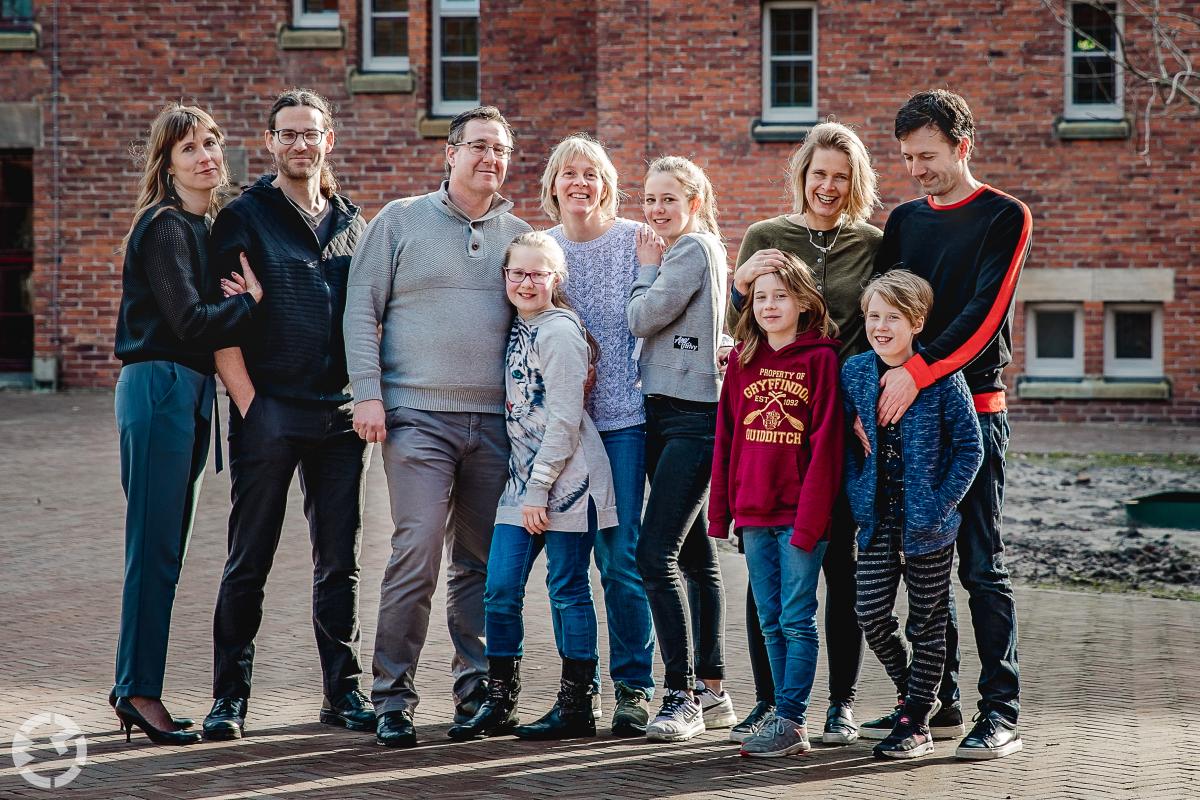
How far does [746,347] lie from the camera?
5145 millimetres

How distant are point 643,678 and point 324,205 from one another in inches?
80.7

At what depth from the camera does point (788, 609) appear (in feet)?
16.4

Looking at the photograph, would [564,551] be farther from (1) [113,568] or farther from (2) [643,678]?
(1) [113,568]

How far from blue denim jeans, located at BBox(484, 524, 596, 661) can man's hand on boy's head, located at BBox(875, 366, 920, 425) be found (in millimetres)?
1109

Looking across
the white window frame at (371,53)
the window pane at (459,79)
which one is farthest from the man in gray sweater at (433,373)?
the white window frame at (371,53)

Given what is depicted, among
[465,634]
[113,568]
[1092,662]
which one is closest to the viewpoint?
[465,634]

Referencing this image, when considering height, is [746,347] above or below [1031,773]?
above

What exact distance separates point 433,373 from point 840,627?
1.64 m

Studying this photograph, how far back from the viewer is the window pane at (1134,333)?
16.2m

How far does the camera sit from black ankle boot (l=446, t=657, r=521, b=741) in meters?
5.16

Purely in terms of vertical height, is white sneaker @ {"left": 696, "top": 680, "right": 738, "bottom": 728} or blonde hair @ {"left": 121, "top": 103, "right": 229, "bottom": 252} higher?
blonde hair @ {"left": 121, "top": 103, "right": 229, "bottom": 252}

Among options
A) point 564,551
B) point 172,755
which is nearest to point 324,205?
point 564,551

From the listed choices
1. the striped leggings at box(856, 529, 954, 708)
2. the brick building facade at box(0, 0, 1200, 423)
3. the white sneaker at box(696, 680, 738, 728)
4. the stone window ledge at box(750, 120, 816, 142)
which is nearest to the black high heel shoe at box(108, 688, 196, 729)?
the white sneaker at box(696, 680, 738, 728)

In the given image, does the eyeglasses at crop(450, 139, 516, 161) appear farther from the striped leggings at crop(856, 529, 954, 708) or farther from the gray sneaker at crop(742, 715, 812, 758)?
the gray sneaker at crop(742, 715, 812, 758)
